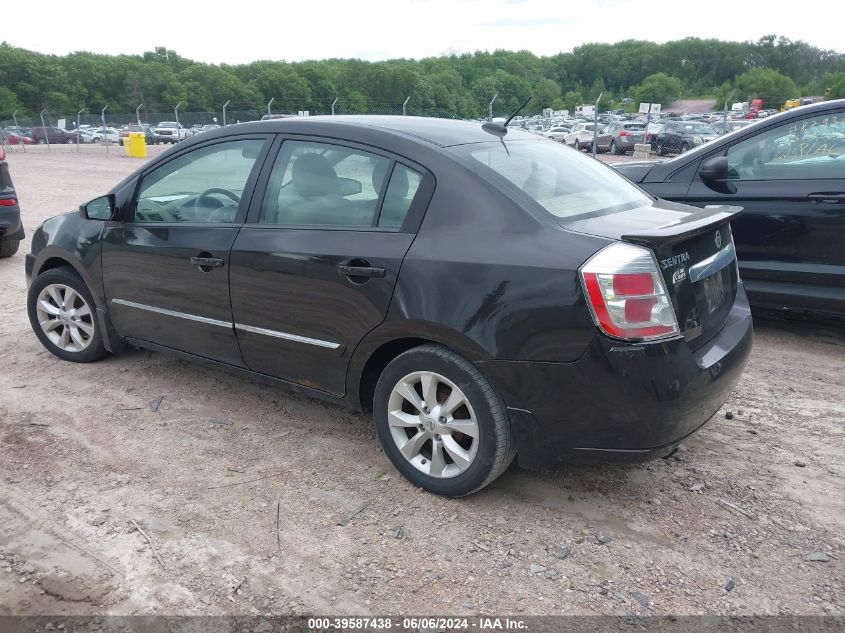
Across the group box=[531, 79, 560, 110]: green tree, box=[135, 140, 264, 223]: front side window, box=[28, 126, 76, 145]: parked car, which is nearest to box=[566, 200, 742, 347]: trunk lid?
box=[135, 140, 264, 223]: front side window

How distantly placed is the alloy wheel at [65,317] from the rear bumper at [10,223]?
3.63 m

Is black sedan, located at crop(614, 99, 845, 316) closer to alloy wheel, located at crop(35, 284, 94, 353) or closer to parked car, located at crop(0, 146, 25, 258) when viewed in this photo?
alloy wheel, located at crop(35, 284, 94, 353)

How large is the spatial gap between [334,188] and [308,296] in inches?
21.5

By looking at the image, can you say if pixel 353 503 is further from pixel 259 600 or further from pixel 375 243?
pixel 375 243

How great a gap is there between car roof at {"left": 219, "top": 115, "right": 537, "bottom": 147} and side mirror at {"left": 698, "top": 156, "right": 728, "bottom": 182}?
1935mm

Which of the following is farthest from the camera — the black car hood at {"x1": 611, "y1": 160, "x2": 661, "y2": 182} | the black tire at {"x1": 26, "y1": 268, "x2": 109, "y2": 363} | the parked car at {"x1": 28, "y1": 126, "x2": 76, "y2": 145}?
the parked car at {"x1": 28, "y1": 126, "x2": 76, "y2": 145}

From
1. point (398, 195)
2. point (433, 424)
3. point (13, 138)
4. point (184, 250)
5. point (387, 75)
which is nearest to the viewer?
point (433, 424)

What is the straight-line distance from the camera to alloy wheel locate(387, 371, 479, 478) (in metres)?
3.14

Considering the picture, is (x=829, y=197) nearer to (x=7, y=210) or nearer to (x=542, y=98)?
(x=7, y=210)

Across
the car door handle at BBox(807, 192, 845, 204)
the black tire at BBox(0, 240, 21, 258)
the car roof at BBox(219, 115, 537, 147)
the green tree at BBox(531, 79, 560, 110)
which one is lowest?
the black tire at BBox(0, 240, 21, 258)

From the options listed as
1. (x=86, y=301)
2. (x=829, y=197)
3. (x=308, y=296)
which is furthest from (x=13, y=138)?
(x=829, y=197)

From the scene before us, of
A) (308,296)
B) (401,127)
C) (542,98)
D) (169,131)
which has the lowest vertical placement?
(308,296)

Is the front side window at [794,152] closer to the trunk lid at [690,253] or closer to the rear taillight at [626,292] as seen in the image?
the trunk lid at [690,253]

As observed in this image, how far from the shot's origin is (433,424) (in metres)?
3.21
